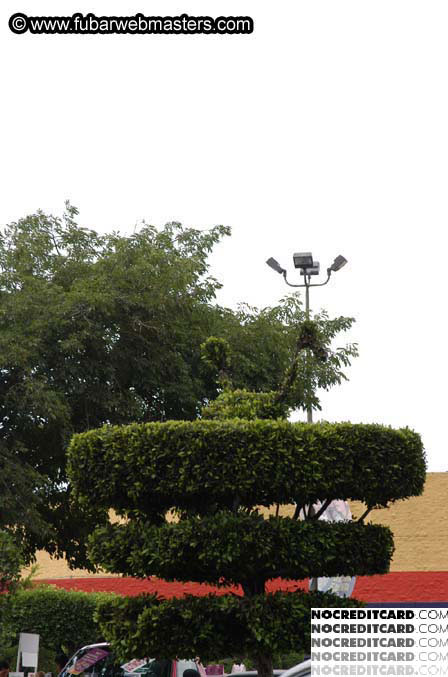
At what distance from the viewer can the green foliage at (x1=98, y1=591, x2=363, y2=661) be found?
1067 centimetres

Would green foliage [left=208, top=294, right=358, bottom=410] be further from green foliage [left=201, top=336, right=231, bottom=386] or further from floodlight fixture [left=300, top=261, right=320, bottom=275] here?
green foliage [left=201, top=336, right=231, bottom=386]

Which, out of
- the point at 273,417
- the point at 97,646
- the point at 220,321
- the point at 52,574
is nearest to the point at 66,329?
the point at 220,321

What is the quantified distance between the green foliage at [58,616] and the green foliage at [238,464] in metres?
14.3

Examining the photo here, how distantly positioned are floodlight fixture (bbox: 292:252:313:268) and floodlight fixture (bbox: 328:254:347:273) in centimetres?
85

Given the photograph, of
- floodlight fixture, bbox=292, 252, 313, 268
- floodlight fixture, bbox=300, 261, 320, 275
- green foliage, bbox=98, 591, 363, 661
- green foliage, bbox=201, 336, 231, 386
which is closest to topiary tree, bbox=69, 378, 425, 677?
green foliage, bbox=98, 591, 363, 661

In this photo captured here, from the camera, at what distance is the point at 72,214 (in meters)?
22.6

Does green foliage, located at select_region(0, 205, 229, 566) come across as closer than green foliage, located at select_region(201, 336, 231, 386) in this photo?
No

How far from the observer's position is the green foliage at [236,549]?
1054 cm

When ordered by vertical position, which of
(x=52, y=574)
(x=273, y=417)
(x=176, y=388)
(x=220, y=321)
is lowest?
(x=52, y=574)

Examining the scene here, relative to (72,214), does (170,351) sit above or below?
below

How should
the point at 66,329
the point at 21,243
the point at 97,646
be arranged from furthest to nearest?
the point at 21,243 → the point at 66,329 → the point at 97,646

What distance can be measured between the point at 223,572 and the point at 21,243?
1194 cm

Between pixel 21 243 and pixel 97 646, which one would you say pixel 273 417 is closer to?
pixel 97 646

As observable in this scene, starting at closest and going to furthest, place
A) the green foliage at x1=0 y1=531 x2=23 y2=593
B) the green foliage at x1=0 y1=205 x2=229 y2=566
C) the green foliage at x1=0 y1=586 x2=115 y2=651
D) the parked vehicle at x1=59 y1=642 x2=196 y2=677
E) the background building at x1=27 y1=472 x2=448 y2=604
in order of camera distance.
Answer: the parked vehicle at x1=59 y1=642 x2=196 y2=677
the green foliage at x1=0 y1=531 x2=23 y2=593
the green foliage at x1=0 y1=205 x2=229 y2=566
the green foliage at x1=0 y1=586 x2=115 y2=651
the background building at x1=27 y1=472 x2=448 y2=604
